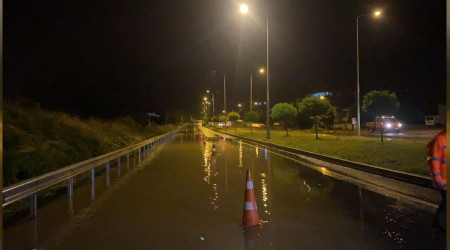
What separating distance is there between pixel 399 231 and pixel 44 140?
13.3 m

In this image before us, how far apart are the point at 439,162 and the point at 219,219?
3.72 meters

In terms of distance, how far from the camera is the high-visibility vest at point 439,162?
6031 millimetres

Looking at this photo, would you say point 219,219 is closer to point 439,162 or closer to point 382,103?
point 439,162

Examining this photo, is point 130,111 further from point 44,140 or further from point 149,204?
point 149,204

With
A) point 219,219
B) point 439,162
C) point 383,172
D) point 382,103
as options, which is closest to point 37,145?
point 219,219

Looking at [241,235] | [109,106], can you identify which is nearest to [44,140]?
[241,235]

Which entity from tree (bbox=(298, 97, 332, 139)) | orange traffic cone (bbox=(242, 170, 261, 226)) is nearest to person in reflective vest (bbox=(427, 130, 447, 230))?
orange traffic cone (bbox=(242, 170, 261, 226))

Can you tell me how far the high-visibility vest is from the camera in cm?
603

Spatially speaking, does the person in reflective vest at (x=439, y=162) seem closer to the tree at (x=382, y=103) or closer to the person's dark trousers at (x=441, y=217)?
the person's dark trousers at (x=441, y=217)

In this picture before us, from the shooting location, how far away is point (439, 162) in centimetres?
607

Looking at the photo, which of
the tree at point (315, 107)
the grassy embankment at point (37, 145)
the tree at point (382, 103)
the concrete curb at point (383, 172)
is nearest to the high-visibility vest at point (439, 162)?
the concrete curb at point (383, 172)

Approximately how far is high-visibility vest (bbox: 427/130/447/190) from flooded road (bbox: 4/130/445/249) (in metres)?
0.90

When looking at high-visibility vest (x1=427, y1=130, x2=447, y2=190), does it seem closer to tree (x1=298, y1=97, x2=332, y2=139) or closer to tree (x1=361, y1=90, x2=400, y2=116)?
tree (x1=361, y1=90, x2=400, y2=116)

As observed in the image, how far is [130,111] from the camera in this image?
66.1 meters
